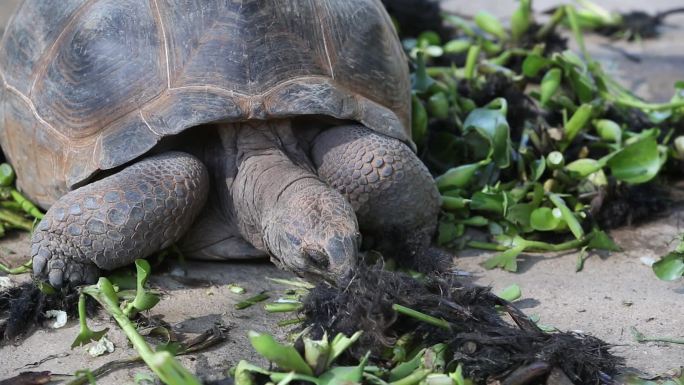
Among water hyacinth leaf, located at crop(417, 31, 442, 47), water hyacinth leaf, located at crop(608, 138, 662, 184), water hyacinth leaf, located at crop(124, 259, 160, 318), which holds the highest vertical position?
water hyacinth leaf, located at crop(124, 259, 160, 318)

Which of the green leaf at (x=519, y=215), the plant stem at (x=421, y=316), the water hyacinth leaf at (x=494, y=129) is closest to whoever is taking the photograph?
the plant stem at (x=421, y=316)

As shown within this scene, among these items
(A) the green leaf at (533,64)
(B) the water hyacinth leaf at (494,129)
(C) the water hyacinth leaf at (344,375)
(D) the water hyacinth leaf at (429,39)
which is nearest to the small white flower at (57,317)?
(C) the water hyacinth leaf at (344,375)

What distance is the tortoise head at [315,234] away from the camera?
128 inches

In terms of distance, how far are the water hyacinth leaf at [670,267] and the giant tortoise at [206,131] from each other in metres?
0.96

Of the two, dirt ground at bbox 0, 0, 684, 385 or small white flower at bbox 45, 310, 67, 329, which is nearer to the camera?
dirt ground at bbox 0, 0, 684, 385

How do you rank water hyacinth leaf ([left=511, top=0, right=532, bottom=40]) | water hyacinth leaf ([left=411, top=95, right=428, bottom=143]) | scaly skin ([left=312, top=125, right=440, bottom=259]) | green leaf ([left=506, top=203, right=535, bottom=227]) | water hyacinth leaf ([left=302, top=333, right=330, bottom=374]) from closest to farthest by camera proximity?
water hyacinth leaf ([left=302, top=333, right=330, bottom=374]) → scaly skin ([left=312, top=125, right=440, bottom=259]) → green leaf ([left=506, top=203, right=535, bottom=227]) → water hyacinth leaf ([left=411, top=95, right=428, bottom=143]) → water hyacinth leaf ([left=511, top=0, right=532, bottom=40])

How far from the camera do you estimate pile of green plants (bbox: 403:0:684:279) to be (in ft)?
14.5

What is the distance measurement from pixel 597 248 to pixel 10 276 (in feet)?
8.40

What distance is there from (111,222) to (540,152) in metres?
2.30

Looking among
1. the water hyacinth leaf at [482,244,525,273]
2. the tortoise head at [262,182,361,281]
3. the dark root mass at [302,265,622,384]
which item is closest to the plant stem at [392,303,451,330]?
the dark root mass at [302,265,622,384]

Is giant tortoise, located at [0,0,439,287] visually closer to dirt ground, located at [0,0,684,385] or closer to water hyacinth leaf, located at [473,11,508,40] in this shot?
dirt ground, located at [0,0,684,385]

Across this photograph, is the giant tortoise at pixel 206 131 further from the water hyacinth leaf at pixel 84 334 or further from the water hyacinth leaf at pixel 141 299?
the water hyacinth leaf at pixel 84 334

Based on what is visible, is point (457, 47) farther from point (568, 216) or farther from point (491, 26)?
point (568, 216)

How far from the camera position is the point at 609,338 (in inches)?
133
